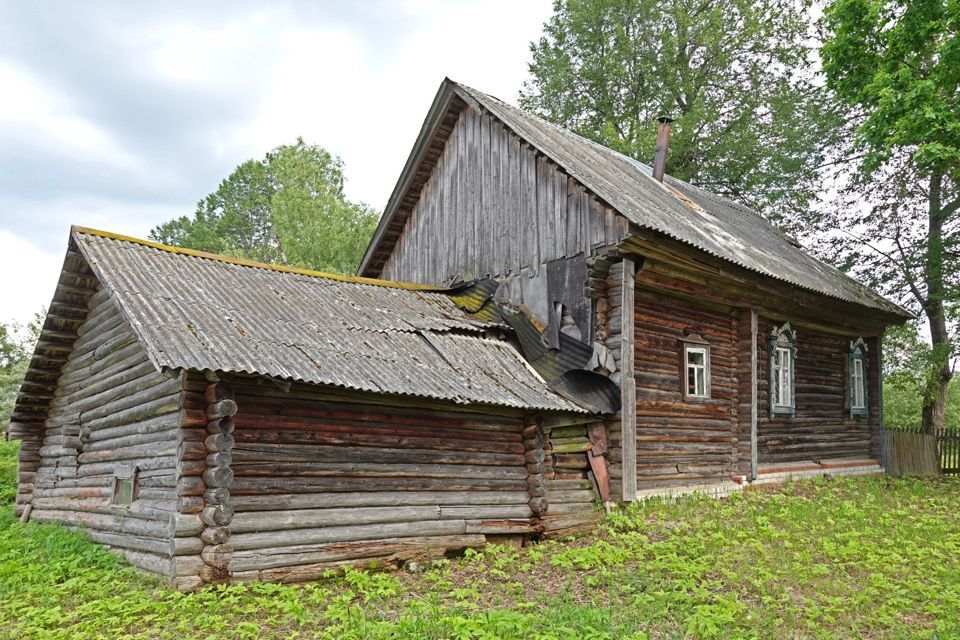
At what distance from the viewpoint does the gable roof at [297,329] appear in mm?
8055

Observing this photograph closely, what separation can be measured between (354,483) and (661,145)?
11473mm

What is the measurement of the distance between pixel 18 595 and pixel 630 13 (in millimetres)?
27312

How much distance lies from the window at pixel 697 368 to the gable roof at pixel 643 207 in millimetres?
1625

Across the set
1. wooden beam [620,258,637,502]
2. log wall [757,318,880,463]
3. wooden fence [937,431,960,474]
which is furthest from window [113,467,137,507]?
wooden fence [937,431,960,474]

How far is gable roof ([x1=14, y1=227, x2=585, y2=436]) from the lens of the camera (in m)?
8.05

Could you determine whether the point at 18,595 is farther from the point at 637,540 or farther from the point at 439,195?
the point at 439,195

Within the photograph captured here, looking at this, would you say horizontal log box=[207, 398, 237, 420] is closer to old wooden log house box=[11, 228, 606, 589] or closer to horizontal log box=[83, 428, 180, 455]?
old wooden log house box=[11, 228, 606, 589]

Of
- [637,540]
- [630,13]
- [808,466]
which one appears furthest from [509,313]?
[630,13]

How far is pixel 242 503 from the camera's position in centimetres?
788

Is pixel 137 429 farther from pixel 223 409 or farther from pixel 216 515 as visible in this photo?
pixel 216 515

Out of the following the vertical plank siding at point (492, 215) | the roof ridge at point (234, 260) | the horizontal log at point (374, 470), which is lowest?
the horizontal log at point (374, 470)

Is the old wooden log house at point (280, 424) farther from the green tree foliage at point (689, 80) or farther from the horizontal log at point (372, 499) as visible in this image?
the green tree foliage at point (689, 80)

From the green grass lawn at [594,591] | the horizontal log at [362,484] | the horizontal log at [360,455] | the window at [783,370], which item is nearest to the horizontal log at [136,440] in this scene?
the horizontal log at [360,455]

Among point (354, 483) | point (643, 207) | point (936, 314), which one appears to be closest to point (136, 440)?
point (354, 483)
